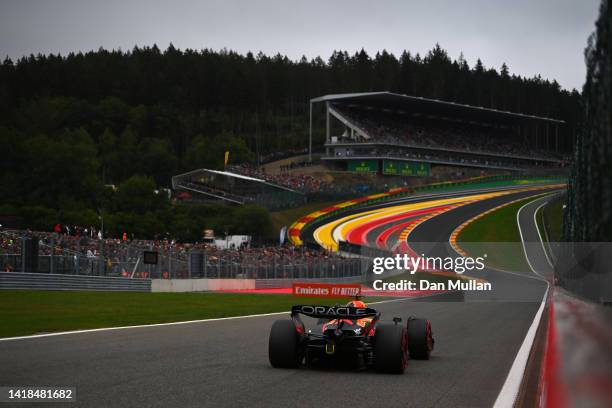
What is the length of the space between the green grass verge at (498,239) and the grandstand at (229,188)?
16685mm

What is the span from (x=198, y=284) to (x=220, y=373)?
26930 mm

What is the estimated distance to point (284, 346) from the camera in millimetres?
10672

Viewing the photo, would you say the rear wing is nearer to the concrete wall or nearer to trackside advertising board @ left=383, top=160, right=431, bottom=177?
the concrete wall

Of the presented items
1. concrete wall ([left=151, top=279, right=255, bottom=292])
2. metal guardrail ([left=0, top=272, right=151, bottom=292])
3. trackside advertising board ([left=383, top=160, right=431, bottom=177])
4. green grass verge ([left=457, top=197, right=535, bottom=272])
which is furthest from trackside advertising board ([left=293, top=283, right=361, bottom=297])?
trackside advertising board ([left=383, top=160, right=431, bottom=177])

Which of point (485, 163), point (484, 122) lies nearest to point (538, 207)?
point (485, 163)

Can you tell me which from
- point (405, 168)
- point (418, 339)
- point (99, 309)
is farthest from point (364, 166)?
point (418, 339)

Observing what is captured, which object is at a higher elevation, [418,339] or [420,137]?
[420,137]

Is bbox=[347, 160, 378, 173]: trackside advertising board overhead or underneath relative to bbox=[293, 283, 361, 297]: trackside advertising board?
overhead

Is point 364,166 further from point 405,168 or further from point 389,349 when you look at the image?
point 389,349

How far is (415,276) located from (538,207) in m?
56.2

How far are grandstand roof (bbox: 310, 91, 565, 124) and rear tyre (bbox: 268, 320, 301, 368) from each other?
321 feet

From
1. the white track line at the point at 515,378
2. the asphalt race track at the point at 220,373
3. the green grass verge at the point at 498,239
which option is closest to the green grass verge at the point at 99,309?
the asphalt race track at the point at 220,373

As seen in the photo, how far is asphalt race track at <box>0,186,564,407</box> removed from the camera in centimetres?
813

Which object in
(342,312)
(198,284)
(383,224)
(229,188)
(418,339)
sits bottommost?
(198,284)
